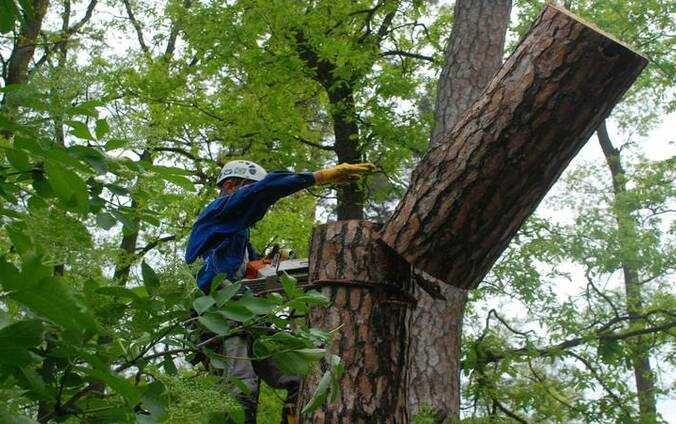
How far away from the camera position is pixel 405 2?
1098 centimetres

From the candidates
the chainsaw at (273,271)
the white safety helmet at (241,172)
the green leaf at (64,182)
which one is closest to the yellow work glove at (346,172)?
the chainsaw at (273,271)

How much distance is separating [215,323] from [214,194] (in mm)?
8906

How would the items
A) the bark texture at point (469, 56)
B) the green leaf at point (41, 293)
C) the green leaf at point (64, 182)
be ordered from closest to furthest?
the green leaf at point (41, 293) → the green leaf at point (64, 182) → the bark texture at point (469, 56)

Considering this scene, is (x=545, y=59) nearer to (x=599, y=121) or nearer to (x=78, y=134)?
(x=599, y=121)

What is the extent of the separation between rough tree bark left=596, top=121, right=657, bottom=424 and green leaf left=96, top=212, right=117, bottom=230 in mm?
6109

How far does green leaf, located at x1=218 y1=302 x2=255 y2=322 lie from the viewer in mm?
1497

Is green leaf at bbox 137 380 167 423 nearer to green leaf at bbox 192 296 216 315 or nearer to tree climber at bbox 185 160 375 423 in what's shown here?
green leaf at bbox 192 296 216 315

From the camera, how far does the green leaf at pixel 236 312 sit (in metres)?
1.50

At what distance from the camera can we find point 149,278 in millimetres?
1519

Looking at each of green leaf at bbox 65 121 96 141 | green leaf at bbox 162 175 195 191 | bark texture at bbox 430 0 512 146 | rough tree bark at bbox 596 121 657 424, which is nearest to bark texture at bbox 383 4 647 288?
green leaf at bbox 162 175 195 191

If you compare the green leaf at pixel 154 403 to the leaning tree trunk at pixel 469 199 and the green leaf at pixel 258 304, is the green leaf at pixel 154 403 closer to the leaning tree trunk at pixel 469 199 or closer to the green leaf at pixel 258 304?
the green leaf at pixel 258 304

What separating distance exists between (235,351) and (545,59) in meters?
2.04

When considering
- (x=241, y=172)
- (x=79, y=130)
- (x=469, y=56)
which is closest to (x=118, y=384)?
(x=79, y=130)

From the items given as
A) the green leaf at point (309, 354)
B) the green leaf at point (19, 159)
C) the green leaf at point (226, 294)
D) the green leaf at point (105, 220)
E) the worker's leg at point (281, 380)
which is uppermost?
the worker's leg at point (281, 380)
